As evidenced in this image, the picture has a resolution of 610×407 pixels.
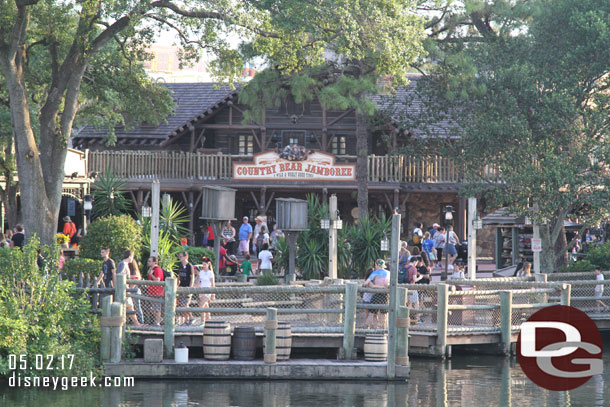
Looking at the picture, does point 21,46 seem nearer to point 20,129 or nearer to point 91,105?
point 20,129

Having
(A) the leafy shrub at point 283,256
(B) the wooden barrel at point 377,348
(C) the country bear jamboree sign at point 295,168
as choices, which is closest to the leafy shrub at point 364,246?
(A) the leafy shrub at point 283,256

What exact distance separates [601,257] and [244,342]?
13351mm

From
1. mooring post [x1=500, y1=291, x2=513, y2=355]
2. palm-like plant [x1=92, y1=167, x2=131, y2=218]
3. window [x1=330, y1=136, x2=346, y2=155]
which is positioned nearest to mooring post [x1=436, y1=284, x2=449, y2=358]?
mooring post [x1=500, y1=291, x2=513, y2=355]

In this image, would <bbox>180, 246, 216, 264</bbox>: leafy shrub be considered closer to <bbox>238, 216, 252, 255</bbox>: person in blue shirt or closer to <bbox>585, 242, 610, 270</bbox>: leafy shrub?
<bbox>238, 216, 252, 255</bbox>: person in blue shirt

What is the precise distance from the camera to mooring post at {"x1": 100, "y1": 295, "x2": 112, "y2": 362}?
17.4 meters

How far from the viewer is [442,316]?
64.4ft

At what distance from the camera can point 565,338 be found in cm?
2225

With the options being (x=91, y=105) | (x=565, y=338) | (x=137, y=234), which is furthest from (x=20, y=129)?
(x=565, y=338)

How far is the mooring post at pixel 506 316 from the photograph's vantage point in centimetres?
2042

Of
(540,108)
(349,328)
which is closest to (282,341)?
(349,328)

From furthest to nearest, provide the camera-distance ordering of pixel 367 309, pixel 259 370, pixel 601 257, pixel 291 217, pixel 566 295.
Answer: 1. pixel 601 257
2. pixel 291 217
3. pixel 566 295
4. pixel 367 309
5. pixel 259 370

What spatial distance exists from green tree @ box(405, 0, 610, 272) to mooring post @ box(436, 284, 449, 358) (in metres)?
10.2

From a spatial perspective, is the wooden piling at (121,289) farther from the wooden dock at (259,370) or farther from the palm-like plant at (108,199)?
the palm-like plant at (108,199)

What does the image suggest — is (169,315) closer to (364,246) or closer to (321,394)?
(321,394)
